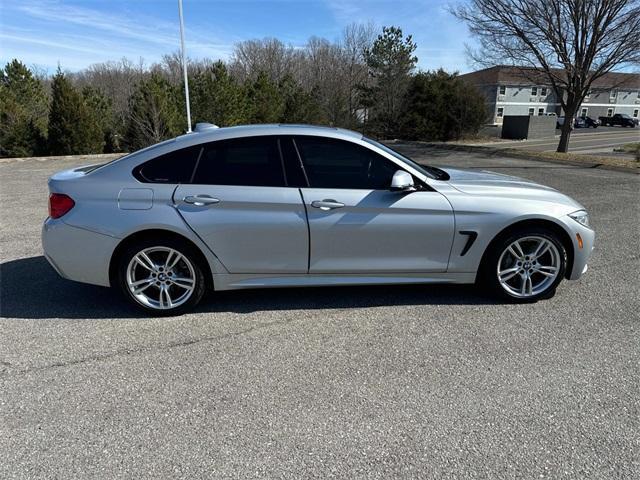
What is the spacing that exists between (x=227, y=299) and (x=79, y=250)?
51.2 inches

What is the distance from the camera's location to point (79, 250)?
3.63 metres

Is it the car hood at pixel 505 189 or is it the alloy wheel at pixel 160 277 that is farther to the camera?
the car hood at pixel 505 189

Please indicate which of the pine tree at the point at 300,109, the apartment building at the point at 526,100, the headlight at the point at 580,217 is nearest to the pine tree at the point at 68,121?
the pine tree at the point at 300,109

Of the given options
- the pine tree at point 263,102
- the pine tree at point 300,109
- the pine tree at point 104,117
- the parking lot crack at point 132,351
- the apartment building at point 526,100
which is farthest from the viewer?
the apartment building at point 526,100

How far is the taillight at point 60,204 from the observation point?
3631mm

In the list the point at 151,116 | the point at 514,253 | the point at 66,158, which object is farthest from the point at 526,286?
the point at 66,158

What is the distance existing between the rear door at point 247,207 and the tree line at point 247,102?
15.4 meters

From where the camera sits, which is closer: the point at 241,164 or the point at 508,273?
the point at 241,164

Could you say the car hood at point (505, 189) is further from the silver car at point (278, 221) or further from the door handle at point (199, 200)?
the door handle at point (199, 200)

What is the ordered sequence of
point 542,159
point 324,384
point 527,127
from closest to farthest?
point 324,384 → point 542,159 → point 527,127

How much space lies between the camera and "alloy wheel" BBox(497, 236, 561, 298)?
3.91 metres

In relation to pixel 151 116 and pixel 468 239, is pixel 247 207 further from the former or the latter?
pixel 151 116

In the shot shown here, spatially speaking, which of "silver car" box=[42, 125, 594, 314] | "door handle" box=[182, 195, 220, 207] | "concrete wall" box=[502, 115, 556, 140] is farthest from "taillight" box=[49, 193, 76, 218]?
"concrete wall" box=[502, 115, 556, 140]

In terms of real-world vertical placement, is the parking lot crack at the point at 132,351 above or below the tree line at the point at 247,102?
below
